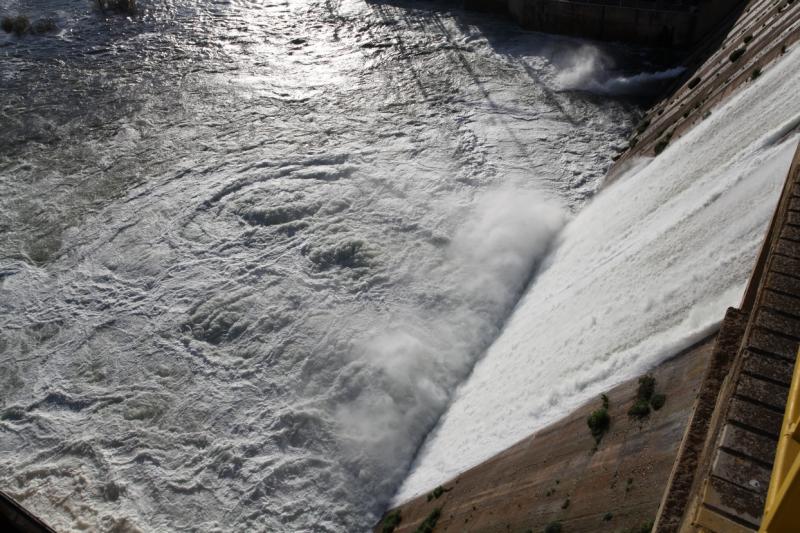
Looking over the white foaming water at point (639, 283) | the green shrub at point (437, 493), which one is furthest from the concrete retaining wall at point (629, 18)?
the green shrub at point (437, 493)

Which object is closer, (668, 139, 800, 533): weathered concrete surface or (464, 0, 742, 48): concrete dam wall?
(668, 139, 800, 533): weathered concrete surface

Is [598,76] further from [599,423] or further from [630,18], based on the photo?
[599,423]

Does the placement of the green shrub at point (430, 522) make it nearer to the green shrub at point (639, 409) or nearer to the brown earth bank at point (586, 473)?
the brown earth bank at point (586, 473)

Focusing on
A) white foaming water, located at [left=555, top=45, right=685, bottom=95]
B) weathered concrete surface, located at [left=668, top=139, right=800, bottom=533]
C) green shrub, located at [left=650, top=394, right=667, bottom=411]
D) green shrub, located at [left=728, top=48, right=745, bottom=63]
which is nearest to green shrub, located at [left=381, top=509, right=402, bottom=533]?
green shrub, located at [left=650, top=394, right=667, bottom=411]

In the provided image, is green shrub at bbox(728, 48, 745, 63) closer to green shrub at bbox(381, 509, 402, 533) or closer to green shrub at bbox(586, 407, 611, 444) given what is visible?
green shrub at bbox(586, 407, 611, 444)

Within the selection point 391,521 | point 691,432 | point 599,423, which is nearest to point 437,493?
point 391,521

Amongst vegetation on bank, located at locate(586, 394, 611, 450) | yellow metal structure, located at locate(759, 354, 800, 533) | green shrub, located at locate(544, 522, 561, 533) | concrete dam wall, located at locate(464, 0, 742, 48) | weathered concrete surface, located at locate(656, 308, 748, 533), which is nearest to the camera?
yellow metal structure, located at locate(759, 354, 800, 533)
